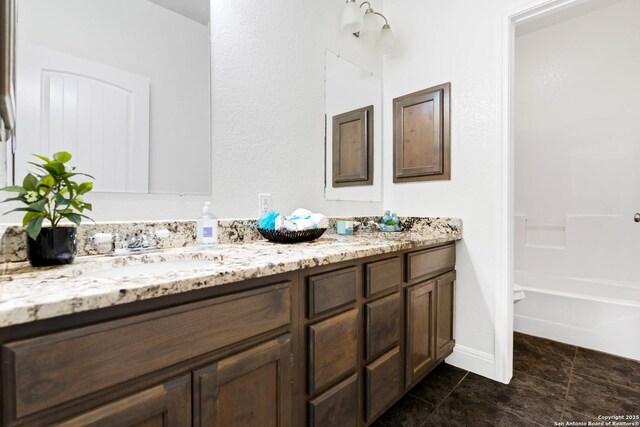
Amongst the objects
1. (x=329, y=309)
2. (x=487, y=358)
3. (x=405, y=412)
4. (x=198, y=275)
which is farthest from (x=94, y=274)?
(x=487, y=358)

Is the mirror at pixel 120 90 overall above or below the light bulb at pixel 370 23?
below

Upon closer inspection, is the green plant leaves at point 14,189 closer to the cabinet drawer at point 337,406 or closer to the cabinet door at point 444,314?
the cabinet drawer at point 337,406

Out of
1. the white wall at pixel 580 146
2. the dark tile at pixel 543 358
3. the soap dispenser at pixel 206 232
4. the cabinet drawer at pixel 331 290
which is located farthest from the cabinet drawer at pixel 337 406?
the white wall at pixel 580 146

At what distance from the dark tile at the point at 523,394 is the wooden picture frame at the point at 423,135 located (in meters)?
1.26

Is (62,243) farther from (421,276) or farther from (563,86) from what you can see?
(563,86)

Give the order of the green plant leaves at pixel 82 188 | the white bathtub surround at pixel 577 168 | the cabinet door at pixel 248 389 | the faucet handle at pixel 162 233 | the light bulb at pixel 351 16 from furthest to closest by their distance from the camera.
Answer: the white bathtub surround at pixel 577 168, the light bulb at pixel 351 16, the faucet handle at pixel 162 233, the green plant leaves at pixel 82 188, the cabinet door at pixel 248 389

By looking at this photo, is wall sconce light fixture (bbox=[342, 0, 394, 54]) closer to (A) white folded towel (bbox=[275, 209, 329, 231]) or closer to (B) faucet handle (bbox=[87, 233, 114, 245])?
(A) white folded towel (bbox=[275, 209, 329, 231])

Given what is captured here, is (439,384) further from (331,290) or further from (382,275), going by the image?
(331,290)

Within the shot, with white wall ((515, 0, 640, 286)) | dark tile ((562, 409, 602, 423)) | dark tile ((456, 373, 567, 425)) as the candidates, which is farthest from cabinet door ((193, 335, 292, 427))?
white wall ((515, 0, 640, 286))

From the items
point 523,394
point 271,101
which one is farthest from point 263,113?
point 523,394

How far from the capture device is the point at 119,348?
598mm

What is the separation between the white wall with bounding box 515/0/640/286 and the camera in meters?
2.62

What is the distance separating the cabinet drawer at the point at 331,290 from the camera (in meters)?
1.01

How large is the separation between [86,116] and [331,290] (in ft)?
3.51
